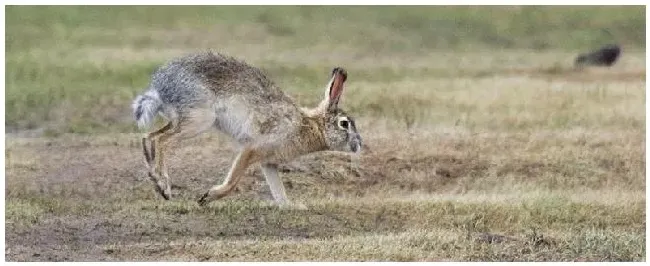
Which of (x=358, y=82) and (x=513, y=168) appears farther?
(x=358, y=82)

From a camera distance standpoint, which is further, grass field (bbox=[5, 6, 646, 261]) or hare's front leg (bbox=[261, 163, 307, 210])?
hare's front leg (bbox=[261, 163, 307, 210])

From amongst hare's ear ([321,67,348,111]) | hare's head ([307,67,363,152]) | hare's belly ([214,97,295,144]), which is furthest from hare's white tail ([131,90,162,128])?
hare's ear ([321,67,348,111])

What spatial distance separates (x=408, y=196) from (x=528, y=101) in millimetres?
4540

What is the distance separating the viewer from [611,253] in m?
13.9

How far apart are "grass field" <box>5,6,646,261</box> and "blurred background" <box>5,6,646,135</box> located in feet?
0.15

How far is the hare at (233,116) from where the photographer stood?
1409cm

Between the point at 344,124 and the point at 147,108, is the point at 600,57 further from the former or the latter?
the point at 147,108

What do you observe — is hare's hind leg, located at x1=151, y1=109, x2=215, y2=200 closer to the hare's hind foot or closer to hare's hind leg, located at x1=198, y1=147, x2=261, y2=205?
the hare's hind foot

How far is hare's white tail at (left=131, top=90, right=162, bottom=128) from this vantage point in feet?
46.9

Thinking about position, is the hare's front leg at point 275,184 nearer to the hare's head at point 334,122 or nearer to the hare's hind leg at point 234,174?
the hare's hind leg at point 234,174

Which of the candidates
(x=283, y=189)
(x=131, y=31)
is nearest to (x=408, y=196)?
(x=283, y=189)

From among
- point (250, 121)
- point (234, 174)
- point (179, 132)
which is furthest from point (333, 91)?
point (179, 132)
